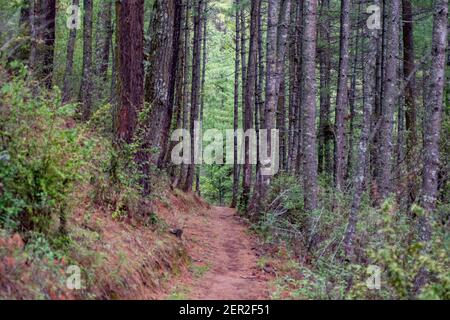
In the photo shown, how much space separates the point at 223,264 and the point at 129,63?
440 cm

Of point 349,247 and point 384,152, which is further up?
point 384,152

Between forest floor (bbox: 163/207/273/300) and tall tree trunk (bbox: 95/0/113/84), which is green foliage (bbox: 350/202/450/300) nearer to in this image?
forest floor (bbox: 163/207/273/300)

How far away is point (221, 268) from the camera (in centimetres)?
988

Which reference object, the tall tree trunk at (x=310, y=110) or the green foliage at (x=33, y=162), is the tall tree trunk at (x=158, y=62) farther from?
the green foliage at (x=33, y=162)

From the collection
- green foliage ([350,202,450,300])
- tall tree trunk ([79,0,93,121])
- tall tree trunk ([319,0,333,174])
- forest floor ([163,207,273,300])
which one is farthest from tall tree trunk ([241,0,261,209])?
green foliage ([350,202,450,300])

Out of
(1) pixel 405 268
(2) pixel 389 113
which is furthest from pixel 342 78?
(1) pixel 405 268

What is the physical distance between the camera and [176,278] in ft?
27.6

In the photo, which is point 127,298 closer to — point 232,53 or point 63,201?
point 63,201

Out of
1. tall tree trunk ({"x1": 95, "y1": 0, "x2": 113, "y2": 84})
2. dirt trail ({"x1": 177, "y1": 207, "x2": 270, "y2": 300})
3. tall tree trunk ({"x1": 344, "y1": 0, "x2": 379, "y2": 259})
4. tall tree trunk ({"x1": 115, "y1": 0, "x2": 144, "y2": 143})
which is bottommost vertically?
dirt trail ({"x1": 177, "y1": 207, "x2": 270, "y2": 300})

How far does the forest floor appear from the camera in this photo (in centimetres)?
779

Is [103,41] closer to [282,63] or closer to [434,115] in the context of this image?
[282,63]

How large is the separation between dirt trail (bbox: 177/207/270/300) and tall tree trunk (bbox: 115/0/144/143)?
3006 millimetres

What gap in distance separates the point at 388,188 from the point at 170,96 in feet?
27.2
